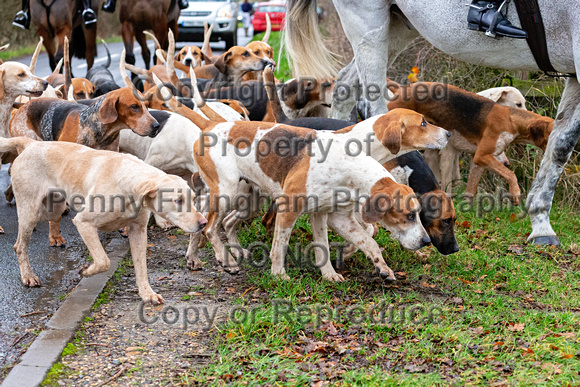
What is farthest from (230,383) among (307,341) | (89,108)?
(89,108)

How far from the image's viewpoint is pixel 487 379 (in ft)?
11.6

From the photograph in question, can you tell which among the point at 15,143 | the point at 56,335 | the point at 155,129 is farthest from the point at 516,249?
the point at 15,143

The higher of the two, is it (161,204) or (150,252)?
(161,204)

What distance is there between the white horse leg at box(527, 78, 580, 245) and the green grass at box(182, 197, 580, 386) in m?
0.22

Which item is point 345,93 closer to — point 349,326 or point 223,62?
point 223,62

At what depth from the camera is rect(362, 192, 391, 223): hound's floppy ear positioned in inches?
178

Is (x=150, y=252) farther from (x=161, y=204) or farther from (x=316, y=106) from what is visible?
(x=316, y=106)

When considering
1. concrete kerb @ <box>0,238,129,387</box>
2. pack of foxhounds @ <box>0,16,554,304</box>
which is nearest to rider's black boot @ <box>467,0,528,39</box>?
pack of foxhounds @ <box>0,16,554,304</box>

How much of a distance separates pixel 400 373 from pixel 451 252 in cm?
177

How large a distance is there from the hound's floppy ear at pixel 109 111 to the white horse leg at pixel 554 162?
138 inches

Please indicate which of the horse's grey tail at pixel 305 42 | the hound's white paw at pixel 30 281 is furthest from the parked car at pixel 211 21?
the hound's white paw at pixel 30 281

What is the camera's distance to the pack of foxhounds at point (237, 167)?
14.9ft

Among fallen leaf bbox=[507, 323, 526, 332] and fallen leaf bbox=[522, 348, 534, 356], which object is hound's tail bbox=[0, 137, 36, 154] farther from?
fallen leaf bbox=[522, 348, 534, 356]

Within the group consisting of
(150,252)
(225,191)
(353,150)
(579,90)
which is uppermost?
(579,90)
